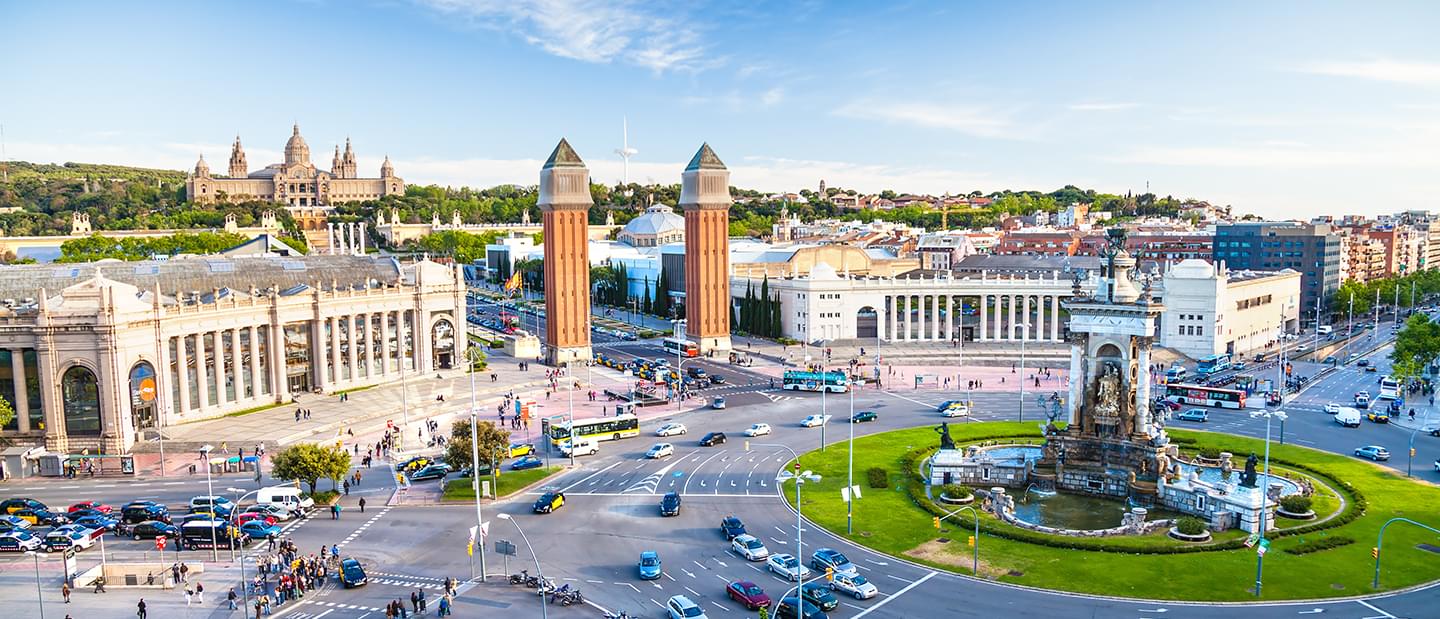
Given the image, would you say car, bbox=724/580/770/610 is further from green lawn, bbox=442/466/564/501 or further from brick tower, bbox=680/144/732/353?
brick tower, bbox=680/144/732/353

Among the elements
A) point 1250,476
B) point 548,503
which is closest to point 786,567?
point 548,503

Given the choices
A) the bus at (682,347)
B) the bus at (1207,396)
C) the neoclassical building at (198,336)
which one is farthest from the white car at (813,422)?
the neoclassical building at (198,336)

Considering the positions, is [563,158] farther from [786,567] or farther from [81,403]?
[786,567]

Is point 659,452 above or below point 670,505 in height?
below

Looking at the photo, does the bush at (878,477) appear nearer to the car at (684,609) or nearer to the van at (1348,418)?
Answer: the car at (684,609)

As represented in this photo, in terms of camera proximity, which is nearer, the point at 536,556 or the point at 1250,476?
the point at 536,556

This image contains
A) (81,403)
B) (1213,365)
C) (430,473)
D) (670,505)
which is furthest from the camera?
(1213,365)

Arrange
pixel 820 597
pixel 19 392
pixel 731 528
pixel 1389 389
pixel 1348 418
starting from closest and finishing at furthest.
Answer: pixel 820 597 < pixel 731 528 < pixel 19 392 < pixel 1348 418 < pixel 1389 389
